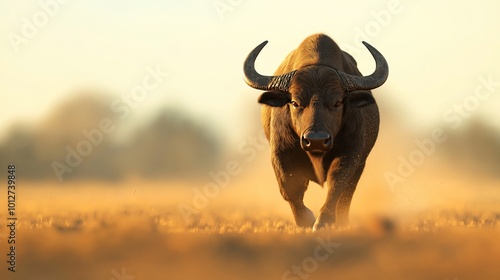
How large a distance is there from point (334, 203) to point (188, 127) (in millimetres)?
13475

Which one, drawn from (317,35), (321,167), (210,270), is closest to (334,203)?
(321,167)

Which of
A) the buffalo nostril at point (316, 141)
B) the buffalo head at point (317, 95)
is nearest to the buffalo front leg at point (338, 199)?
the buffalo head at point (317, 95)

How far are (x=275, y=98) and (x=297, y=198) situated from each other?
65.3 inches

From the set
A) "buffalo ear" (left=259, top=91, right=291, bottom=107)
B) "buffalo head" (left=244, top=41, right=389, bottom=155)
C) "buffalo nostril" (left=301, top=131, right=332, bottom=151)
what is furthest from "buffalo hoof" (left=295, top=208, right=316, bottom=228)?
"buffalo ear" (left=259, top=91, right=291, bottom=107)

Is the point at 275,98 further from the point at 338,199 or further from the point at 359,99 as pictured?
the point at 338,199

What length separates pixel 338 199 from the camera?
1652 cm

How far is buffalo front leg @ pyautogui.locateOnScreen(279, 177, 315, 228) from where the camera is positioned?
16922mm

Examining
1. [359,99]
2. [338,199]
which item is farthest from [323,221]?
[359,99]

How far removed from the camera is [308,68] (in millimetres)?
16734

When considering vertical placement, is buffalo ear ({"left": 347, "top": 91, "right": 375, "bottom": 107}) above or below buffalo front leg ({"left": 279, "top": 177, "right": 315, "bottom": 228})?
above

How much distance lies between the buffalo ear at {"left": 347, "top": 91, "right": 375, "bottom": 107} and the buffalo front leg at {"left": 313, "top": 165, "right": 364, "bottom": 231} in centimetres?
112

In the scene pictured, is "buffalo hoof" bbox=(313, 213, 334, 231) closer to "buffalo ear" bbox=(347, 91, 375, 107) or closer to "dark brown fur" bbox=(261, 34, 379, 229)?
"dark brown fur" bbox=(261, 34, 379, 229)

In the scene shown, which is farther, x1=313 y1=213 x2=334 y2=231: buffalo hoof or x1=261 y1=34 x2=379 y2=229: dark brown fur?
x1=261 y1=34 x2=379 y2=229: dark brown fur

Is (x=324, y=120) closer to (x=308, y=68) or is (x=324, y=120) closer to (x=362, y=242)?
(x=308, y=68)
